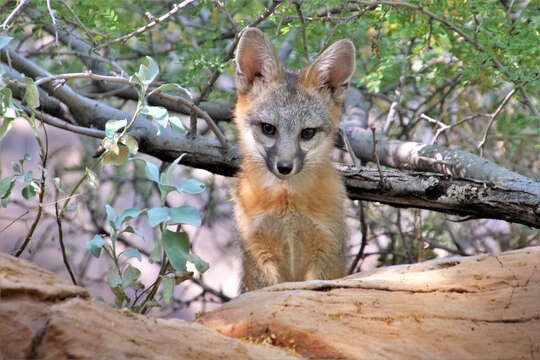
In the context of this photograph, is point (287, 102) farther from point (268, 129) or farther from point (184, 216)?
point (184, 216)

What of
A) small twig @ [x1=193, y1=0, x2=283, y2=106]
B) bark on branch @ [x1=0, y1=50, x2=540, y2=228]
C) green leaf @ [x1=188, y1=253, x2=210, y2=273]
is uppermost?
small twig @ [x1=193, y1=0, x2=283, y2=106]

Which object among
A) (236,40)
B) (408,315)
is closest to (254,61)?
(236,40)

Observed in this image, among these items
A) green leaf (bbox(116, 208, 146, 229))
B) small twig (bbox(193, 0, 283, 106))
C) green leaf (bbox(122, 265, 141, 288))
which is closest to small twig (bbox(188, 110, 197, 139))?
small twig (bbox(193, 0, 283, 106))

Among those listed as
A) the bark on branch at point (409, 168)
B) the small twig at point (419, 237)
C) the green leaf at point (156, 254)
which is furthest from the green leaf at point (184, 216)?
the small twig at point (419, 237)

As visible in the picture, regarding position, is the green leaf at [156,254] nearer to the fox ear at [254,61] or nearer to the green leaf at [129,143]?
the green leaf at [129,143]

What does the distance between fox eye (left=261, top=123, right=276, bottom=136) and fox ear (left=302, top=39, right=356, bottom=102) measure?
407mm

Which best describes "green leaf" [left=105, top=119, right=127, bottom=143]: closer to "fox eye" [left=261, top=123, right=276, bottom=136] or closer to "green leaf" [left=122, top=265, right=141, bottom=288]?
"green leaf" [left=122, top=265, right=141, bottom=288]

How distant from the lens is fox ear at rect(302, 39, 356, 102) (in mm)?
3898

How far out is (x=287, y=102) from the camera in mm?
4008

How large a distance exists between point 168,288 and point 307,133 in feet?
5.56

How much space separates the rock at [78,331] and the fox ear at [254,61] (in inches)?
83.9

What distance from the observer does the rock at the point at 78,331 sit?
6.12 feet

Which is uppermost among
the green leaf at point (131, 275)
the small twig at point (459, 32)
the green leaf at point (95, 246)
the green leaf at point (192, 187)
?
the small twig at point (459, 32)

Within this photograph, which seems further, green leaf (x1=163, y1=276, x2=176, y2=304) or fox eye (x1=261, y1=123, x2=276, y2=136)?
fox eye (x1=261, y1=123, x2=276, y2=136)
